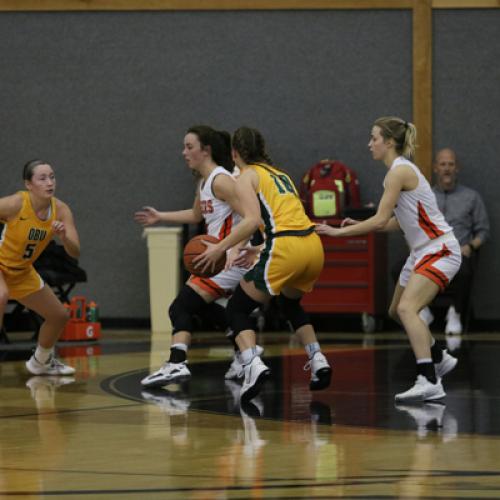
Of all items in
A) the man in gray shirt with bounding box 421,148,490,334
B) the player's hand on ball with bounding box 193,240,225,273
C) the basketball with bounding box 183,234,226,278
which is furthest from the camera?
the man in gray shirt with bounding box 421,148,490,334

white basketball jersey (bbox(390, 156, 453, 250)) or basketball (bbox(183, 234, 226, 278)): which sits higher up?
white basketball jersey (bbox(390, 156, 453, 250))

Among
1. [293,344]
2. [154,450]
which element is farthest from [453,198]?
[154,450]

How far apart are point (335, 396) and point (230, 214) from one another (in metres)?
1.26

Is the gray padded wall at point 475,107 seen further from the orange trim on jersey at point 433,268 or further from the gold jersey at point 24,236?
the orange trim on jersey at point 433,268

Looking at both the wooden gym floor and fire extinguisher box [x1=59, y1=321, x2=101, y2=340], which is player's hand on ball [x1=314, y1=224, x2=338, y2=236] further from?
fire extinguisher box [x1=59, y1=321, x2=101, y2=340]

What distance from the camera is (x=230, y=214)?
24.5 ft

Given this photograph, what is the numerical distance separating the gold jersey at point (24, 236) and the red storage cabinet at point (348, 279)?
478 cm

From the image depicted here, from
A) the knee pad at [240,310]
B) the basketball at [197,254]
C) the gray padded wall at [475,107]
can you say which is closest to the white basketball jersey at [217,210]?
the basketball at [197,254]

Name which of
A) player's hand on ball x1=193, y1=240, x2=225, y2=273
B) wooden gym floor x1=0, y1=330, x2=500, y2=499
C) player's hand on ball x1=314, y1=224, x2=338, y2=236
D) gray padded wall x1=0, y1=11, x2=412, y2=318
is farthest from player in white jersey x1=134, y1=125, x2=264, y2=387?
gray padded wall x1=0, y1=11, x2=412, y2=318

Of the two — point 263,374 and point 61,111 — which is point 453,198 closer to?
point 61,111

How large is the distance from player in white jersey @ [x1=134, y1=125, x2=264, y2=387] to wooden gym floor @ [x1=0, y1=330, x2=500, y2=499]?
0.58 feet

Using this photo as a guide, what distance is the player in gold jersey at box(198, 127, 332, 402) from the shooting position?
6672 mm

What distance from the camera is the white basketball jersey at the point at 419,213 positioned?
680 centimetres

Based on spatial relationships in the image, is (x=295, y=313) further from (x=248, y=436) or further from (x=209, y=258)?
(x=248, y=436)
